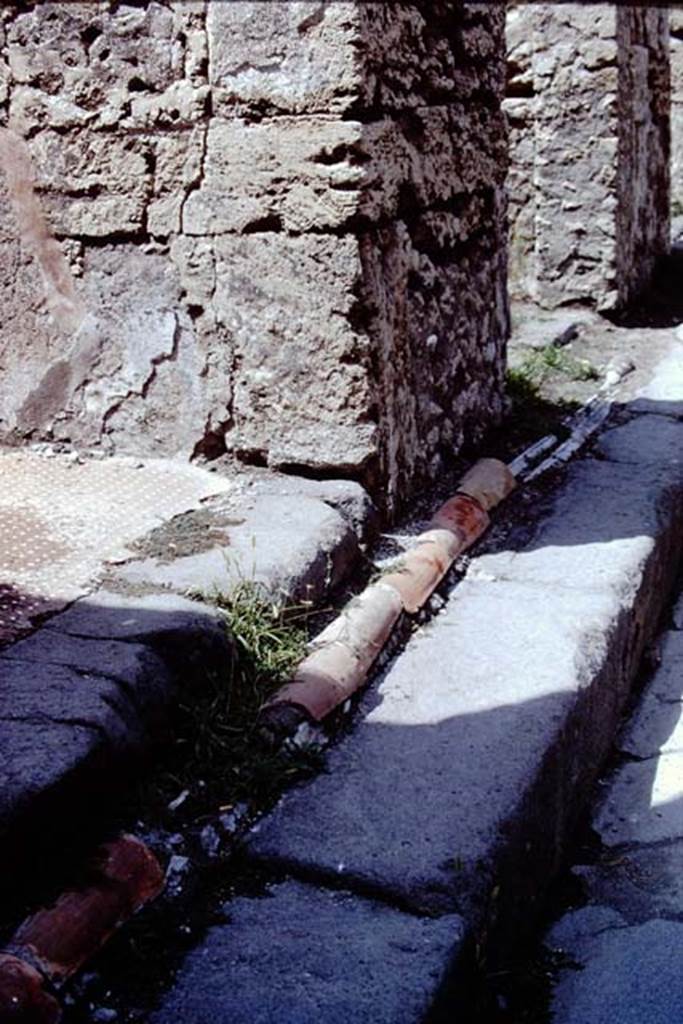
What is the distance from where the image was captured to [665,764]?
2.91 meters

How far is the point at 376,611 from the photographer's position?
2811 mm

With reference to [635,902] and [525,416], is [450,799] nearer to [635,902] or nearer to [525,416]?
[635,902]

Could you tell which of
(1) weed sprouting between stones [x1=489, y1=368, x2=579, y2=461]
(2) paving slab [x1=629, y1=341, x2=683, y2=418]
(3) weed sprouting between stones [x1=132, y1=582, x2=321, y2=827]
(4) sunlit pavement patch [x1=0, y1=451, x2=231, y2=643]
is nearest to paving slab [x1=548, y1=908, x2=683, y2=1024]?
(3) weed sprouting between stones [x1=132, y1=582, x2=321, y2=827]

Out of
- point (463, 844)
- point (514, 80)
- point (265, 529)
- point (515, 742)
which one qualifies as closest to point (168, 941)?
point (463, 844)

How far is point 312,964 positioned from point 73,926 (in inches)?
13.4

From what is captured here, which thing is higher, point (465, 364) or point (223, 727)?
point (465, 364)

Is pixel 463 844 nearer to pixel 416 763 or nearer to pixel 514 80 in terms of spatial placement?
pixel 416 763

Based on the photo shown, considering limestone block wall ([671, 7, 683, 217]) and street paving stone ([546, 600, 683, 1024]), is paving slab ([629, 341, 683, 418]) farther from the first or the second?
limestone block wall ([671, 7, 683, 217])

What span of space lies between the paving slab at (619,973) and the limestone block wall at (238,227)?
1323 millimetres

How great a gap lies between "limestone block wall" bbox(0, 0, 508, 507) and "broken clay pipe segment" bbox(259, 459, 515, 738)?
170 millimetres

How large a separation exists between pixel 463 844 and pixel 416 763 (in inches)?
10.6

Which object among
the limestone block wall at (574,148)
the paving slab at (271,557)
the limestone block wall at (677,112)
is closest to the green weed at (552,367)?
the limestone block wall at (574,148)

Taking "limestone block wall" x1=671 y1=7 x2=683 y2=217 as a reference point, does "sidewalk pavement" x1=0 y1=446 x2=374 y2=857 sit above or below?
below

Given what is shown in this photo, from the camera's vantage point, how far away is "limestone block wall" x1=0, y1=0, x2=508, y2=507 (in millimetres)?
3070
